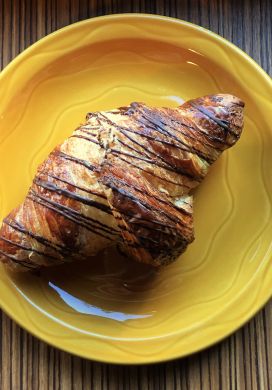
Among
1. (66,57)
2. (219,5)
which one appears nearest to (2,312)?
(66,57)

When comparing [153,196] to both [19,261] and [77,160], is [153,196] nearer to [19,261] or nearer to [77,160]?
[77,160]

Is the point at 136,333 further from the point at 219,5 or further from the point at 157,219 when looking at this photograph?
the point at 219,5

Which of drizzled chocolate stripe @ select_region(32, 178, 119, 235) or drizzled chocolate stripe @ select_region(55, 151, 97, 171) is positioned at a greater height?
drizzled chocolate stripe @ select_region(55, 151, 97, 171)

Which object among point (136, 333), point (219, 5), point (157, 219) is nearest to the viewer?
point (157, 219)

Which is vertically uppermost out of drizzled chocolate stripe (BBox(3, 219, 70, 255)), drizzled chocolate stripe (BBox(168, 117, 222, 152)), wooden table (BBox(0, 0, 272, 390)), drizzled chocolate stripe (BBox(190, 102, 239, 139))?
drizzled chocolate stripe (BBox(190, 102, 239, 139))

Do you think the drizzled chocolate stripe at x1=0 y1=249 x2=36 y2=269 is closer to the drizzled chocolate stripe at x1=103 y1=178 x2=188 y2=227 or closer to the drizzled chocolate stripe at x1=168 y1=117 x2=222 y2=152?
the drizzled chocolate stripe at x1=103 y1=178 x2=188 y2=227

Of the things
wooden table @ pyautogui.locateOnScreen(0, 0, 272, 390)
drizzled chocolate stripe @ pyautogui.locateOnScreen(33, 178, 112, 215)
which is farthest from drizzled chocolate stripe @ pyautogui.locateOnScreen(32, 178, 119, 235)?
wooden table @ pyautogui.locateOnScreen(0, 0, 272, 390)

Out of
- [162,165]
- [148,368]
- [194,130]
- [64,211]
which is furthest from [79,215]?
[148,368]

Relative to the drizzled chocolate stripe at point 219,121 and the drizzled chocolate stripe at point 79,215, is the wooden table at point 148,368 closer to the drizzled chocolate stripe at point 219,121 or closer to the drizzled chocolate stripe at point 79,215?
the drizzled chocolate stripe at point 79,215
